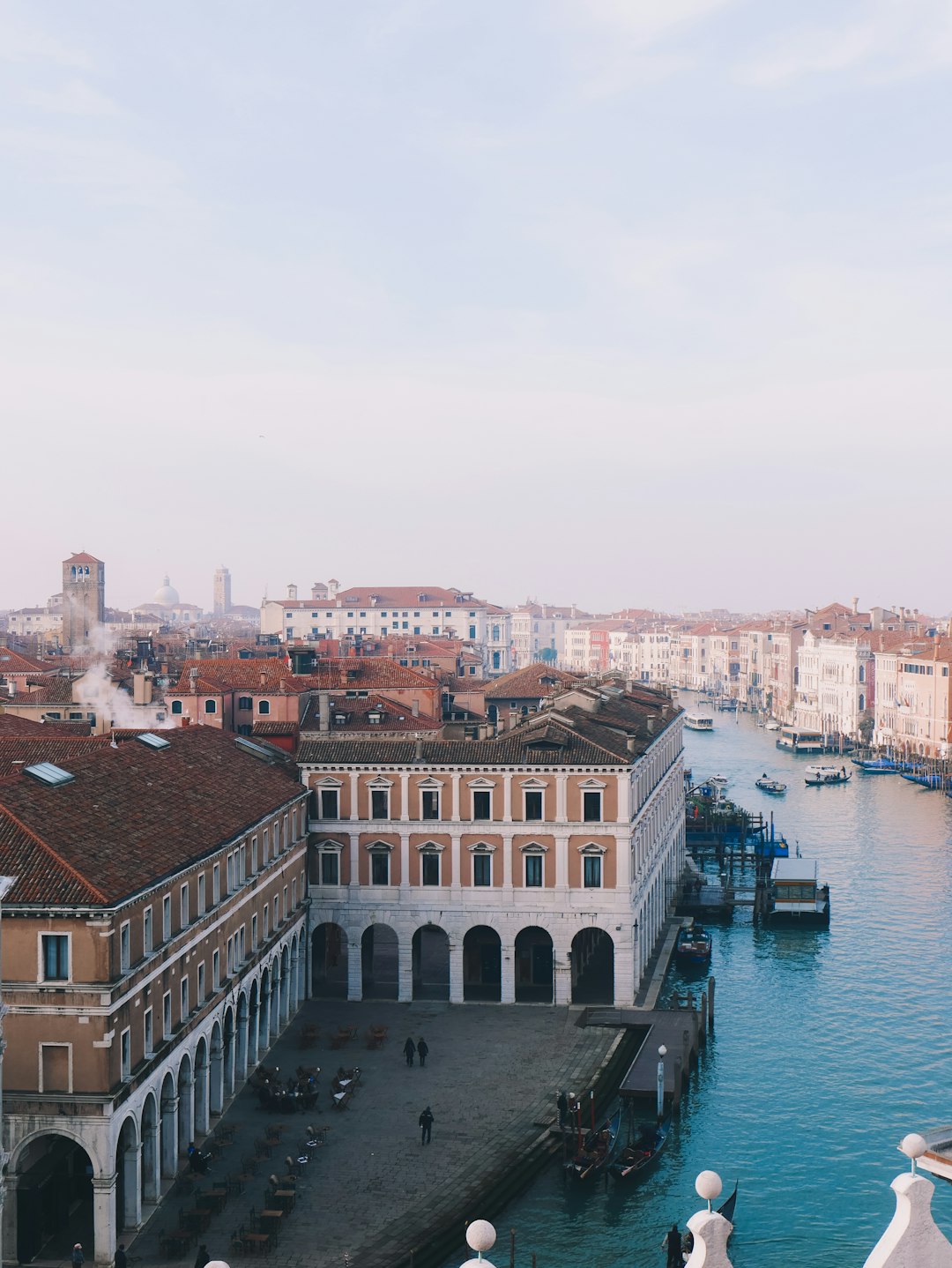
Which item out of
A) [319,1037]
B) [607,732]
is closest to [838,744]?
[607,732]

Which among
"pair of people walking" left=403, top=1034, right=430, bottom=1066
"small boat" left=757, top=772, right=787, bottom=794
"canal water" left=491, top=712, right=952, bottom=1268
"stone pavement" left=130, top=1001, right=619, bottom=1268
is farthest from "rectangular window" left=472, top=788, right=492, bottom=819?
"small boat" left=757, top=772, right=787, bottom=794

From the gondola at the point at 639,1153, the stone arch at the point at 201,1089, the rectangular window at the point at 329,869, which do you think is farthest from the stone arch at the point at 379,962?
the gondola at the point at 639,1153

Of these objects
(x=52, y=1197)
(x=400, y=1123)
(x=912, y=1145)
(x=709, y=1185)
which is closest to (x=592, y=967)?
(x=400, y=1123)

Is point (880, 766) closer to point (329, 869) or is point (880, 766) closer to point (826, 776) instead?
point (826, 776)

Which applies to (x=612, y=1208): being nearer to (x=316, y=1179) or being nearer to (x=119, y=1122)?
(x=316, y=1179)

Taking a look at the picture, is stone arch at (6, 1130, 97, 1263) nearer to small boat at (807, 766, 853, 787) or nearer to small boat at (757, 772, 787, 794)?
small boat at (757, 772, 787, 794)

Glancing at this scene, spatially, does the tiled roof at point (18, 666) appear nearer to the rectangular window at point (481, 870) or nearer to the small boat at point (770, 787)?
the small boat at point (770, 787)

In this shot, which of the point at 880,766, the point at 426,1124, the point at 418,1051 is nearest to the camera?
the point at 426,1124
